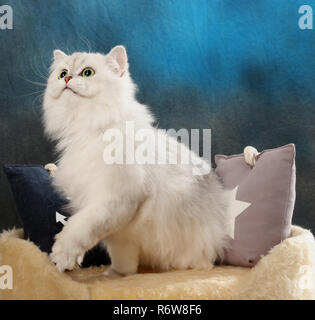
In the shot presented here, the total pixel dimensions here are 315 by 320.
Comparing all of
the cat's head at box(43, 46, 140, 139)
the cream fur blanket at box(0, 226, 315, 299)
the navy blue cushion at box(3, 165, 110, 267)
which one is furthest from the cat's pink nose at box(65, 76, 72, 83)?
the cream fur blanket at box(0, 226, 315, 299)

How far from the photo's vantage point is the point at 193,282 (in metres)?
1.46

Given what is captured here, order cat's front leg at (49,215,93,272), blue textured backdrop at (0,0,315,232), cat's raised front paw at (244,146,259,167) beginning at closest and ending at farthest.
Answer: cat's front leg at (49,215,93,272) < cat's raised front paw at (244,146,259,167) < blue textured backdrop at (0,0,315,232)

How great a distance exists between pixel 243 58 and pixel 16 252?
1.81 m

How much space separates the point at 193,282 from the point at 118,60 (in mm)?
946

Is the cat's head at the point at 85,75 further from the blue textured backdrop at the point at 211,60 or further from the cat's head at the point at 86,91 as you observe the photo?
the blue textured backdrop at the point at 211,60

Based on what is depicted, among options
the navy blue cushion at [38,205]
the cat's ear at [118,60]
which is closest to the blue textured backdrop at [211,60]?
the navy blue cushion at [38,205]

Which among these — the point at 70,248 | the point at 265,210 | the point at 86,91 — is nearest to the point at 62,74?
the point at 86,91

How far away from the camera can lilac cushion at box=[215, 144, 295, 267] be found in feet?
5.58

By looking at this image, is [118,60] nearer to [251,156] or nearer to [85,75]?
[85,75]

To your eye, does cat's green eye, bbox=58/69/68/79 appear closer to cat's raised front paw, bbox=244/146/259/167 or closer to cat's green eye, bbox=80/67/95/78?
cat's green eye, bbox=80/67/95/78

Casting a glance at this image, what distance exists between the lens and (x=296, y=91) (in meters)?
2.67

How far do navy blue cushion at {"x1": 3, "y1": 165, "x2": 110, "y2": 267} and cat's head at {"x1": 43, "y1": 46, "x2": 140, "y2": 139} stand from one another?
26cm

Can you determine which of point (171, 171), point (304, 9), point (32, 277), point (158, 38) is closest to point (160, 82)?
point (158, 38)

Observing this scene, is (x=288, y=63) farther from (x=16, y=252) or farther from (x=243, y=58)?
(x=16, y=252)
